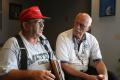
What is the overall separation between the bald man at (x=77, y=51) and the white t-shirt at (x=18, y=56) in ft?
1.86

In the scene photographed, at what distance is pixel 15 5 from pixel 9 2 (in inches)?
8.5

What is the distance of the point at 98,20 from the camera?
4.20 m

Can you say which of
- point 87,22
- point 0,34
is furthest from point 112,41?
point 0,34

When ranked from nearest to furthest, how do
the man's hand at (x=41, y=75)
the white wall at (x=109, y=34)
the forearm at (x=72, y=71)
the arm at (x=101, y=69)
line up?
1. the man's hand at (x=41, y=75)
2. the forearm at (x=72, y=71)
3. the arm at (x=101, y=69)
4. the white wall at (x=109, y=34)

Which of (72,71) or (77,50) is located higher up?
(77,50)

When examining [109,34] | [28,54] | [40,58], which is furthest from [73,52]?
[109,34]

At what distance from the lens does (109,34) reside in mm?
4062

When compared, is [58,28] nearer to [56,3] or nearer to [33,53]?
[56,3]

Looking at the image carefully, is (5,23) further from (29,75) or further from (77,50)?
(29,75)

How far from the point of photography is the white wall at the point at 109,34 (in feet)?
12.9

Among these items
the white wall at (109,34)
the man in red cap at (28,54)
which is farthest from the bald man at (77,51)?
the white wall at (109,34)

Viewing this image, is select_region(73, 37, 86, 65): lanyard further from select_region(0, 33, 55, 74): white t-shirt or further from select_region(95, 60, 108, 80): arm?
select_region(0, 33, 55, 74): white t-shirt

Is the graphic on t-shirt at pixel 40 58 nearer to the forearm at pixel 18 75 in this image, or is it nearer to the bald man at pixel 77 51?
the forearm at pixel 18 75

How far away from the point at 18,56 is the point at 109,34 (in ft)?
7.95
